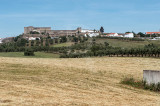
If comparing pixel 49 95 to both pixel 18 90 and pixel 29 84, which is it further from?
pixel 29 84

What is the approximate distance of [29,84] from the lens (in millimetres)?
14750

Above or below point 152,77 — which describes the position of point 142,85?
below

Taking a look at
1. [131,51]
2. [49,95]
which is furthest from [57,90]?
[131,51]

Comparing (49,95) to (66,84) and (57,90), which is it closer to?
(57,90)

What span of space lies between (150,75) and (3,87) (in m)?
9.73

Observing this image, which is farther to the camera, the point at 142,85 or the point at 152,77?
the point at 142,85

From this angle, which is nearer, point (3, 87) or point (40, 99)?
point (40, 99)

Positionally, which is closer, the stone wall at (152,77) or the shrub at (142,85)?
the shrub at (142,85)

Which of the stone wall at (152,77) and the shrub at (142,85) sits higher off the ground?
the stone wall at (152,77)

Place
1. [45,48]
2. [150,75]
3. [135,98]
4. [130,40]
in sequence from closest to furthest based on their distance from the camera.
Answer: [135,98]
[150,75]
[45,48]
[130,40]

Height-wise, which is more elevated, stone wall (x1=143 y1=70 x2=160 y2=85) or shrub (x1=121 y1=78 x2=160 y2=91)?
stone wall (x1=143 y1=70 x2=160 y2=85)

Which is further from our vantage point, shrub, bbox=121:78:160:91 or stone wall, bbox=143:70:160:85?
stone wall, bbox=143:70:160:85

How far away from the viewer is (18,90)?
1280cm

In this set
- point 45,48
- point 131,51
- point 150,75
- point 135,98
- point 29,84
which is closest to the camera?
point 135,98
